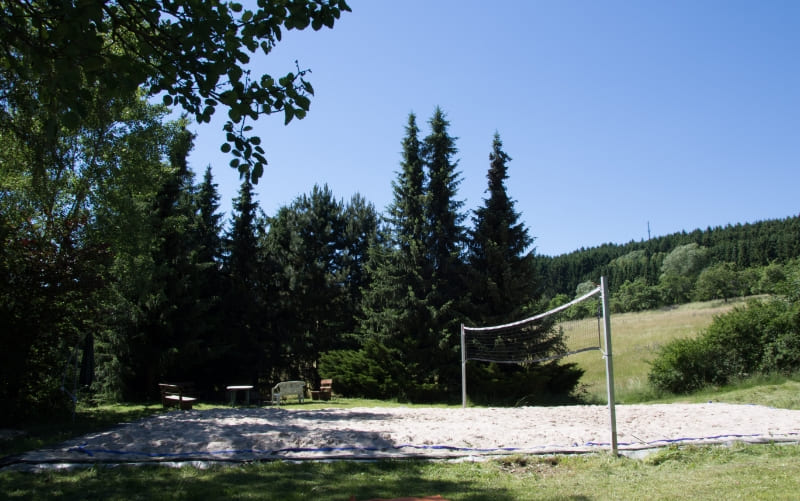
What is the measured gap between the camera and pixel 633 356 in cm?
2438

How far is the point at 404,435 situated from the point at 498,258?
12.8 m

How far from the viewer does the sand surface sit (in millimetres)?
6668

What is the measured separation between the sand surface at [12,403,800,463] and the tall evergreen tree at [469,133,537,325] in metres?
9.38

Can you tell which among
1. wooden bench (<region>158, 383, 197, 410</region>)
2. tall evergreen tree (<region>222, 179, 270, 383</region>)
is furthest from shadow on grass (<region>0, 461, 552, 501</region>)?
tall evergreen tree (<region>222, 179, 270, 383</region>)

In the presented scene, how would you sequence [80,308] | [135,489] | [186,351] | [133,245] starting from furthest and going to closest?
1. [186,351]
2. [133,245]
3. [80,308]
4. [135,489]

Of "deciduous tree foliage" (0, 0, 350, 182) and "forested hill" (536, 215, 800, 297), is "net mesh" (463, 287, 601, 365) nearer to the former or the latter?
"deciduous tree foliage" (0, 0, 350, 182)

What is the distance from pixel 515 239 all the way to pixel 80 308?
15.0m

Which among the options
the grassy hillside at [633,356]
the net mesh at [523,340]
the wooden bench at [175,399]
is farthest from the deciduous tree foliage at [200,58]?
the grassy hillside at [633,356]

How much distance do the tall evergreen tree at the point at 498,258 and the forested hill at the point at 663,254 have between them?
3348cm

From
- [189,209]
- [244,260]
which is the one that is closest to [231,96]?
[189,209]

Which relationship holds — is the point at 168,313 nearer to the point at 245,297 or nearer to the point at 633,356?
the point at 245,297

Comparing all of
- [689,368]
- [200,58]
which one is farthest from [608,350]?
[689,368]

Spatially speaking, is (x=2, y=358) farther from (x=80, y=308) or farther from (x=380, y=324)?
(x=380, y=324)

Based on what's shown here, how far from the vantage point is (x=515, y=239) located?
20.4 metres
